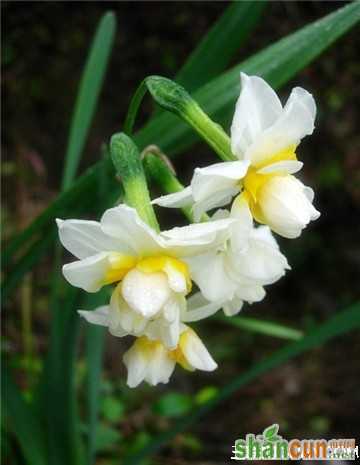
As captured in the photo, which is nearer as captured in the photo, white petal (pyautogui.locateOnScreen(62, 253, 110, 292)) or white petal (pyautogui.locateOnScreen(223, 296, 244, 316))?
white petal (pyautogui.locateOnScreen(62, 253, 110, 292))

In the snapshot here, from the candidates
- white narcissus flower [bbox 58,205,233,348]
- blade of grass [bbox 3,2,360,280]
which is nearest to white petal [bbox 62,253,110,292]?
white narcissus flower [bbox 58,205,233,348]

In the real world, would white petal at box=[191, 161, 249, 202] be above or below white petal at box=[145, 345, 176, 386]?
above

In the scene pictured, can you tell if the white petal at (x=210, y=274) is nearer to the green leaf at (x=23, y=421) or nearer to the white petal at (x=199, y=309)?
the white petal at (x=199, y=309)

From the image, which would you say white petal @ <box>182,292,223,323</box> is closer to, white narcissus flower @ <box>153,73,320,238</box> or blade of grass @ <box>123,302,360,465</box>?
white narcissus flower @ <box>153,73,320,238</box>

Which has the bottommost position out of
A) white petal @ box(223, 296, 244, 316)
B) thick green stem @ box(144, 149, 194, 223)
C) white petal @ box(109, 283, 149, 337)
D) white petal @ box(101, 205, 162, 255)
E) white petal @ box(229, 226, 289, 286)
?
white petal @ box(109, 283, 149, 337)

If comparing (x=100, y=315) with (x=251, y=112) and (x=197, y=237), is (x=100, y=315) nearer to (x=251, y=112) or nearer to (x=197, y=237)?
(x=197, y=237)

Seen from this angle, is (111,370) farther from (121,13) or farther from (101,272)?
(101,272)
